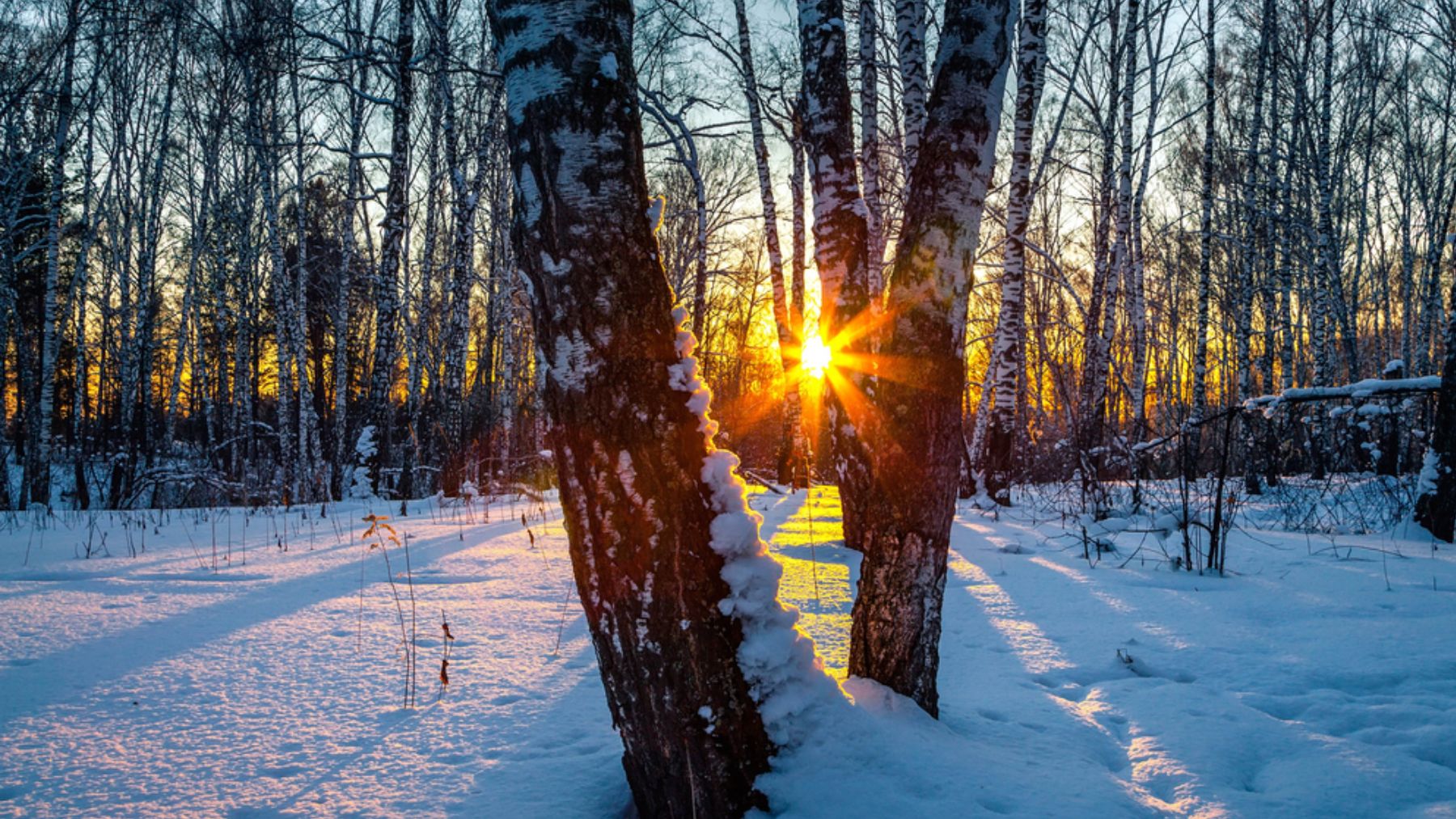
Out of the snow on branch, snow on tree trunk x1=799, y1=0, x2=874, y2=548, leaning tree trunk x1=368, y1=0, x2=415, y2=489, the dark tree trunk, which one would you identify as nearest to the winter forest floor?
the dark tree trunk

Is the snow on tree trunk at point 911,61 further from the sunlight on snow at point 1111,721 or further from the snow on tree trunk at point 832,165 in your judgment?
the sunlight on snow at point 1111,721

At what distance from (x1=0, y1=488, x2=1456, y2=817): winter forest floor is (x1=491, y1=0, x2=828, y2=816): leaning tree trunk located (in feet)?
0.63

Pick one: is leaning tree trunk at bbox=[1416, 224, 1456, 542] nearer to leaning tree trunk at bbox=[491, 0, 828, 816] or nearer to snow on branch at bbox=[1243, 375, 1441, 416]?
snow on branch at bbox=[1243, 375, 1441, 416]

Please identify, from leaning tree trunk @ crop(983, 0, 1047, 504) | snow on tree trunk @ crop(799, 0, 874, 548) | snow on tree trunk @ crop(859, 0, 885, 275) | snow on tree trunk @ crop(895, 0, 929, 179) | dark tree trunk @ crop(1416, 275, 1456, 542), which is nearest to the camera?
snow on tree trunk @ crop(799, 0, 874, 548)

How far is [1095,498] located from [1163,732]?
5.13 meters

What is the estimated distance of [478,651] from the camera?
106 inches

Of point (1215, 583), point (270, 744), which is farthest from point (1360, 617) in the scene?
point (270, 744)

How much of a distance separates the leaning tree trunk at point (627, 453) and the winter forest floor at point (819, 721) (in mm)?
193

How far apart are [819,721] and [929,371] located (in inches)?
36.3

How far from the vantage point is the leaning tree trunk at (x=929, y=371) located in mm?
1758

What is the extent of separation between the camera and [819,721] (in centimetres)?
153

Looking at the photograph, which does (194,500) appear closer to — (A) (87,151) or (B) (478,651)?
(A) (87,151)

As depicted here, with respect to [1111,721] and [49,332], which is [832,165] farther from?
[49,332]

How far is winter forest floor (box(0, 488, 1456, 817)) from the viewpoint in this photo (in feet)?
5.10
